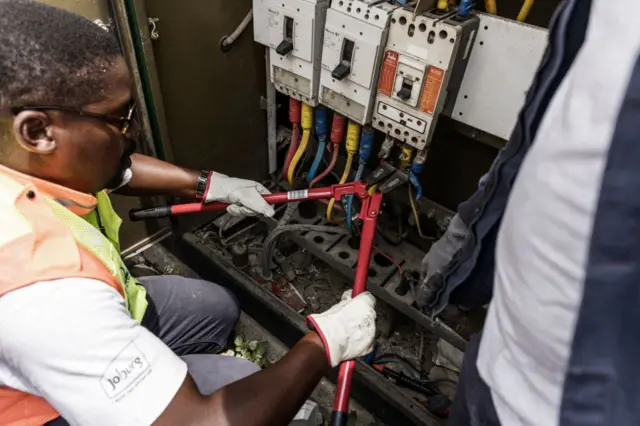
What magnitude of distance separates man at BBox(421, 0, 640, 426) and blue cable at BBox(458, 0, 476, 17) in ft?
2.20

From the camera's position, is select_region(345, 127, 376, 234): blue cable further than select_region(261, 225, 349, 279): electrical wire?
No

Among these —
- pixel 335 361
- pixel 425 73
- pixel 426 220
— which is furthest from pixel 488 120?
pixel 335 361

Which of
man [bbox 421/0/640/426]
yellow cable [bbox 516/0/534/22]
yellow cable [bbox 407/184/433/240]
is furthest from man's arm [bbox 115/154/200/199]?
man [bbox 421/0/640/426]

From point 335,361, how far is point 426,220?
76 centimetres

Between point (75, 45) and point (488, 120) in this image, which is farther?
point (488, 120)

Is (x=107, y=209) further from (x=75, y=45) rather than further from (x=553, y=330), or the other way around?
(x=553, y=330)

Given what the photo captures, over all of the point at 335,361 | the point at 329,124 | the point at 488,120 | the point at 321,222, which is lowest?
the point at 321,222

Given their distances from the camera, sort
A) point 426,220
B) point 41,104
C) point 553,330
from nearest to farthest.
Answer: point 553,330 → point 41,104 → point 426,220

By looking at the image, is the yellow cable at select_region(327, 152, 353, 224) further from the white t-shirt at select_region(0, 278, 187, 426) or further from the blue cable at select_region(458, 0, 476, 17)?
the white t-shirt at select_region(0, 278, 187, 426)

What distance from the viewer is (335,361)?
101 cm

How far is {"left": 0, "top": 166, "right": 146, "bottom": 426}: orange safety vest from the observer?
69 cm

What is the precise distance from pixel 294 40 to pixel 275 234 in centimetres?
61

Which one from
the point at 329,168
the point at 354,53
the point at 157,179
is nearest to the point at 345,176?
the point at 329,168

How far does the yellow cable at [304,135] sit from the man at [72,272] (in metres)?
0.71
